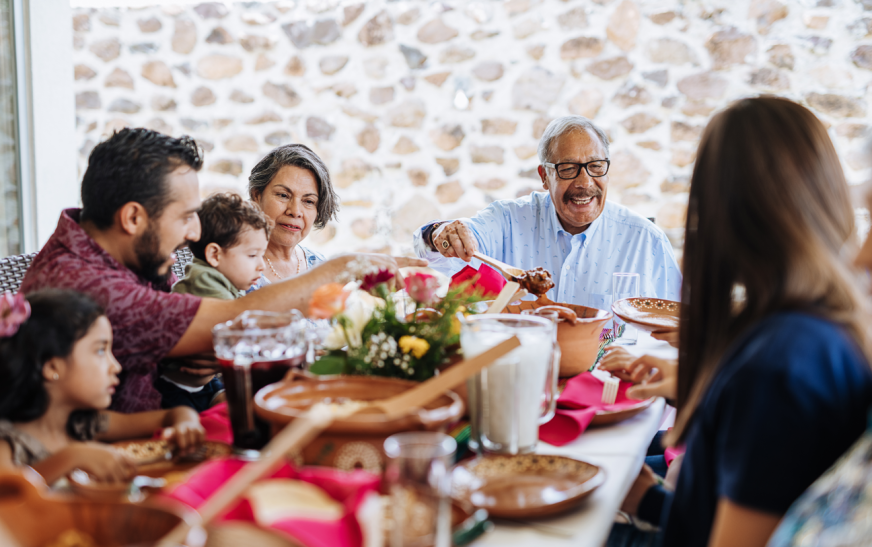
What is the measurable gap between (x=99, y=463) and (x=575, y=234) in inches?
87.2

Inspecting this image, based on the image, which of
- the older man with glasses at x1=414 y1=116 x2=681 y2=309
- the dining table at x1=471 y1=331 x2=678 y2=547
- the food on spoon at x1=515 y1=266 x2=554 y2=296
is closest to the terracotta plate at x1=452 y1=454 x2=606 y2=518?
the dining table at x1=471 y1=331 x2=678 y2=547

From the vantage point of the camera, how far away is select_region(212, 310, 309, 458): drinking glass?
1095mm

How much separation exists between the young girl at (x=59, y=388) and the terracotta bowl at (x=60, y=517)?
0.27 metres

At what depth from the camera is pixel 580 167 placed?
268cm

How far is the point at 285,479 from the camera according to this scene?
2.75 ft

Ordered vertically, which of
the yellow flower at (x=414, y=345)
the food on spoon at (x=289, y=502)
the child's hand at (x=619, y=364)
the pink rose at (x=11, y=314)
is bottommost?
the child's hand at (x=619, y=364)

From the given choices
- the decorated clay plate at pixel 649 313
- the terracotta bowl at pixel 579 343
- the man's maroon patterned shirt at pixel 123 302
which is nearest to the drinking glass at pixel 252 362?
the man's maroon patterned shirt at pixel 123 302

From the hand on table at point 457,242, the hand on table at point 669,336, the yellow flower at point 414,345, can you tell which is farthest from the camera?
the hand on table at point 457,242

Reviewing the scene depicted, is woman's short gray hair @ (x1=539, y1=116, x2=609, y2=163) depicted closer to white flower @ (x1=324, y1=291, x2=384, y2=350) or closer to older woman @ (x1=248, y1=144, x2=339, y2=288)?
older woman @ (x1=248, y1=144, x2=339, y2=288)

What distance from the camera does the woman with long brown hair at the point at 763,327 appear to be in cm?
79

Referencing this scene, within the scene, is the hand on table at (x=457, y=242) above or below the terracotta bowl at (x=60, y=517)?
above

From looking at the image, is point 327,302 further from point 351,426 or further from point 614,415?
point 614,415

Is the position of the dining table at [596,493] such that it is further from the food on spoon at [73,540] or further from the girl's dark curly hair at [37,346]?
the girl's dark curly hair at [37,346]

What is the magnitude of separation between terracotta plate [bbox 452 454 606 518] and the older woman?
63.6 inches
